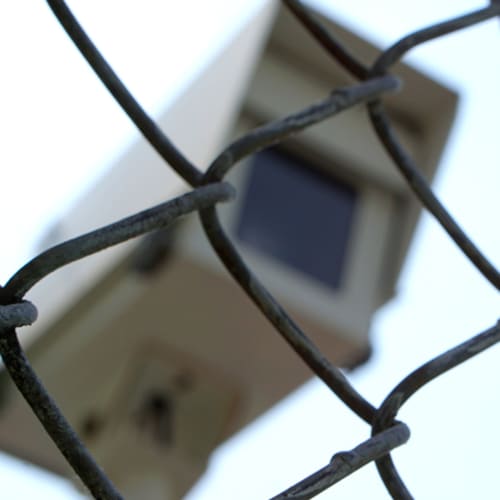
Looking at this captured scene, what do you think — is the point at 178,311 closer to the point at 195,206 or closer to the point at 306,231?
the point at 306,231

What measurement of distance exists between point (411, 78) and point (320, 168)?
0.24 m

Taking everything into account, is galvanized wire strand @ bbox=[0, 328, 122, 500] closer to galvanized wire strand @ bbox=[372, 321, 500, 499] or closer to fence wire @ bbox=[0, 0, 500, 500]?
fence wire @ bbox=[0, 0, 500, 500]

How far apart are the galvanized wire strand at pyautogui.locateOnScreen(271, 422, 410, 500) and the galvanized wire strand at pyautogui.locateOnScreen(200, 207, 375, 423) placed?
0.7 inches

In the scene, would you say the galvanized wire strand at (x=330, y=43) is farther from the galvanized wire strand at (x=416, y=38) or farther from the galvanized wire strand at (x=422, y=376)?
the galvanized wire strand at (x=422, y=376)

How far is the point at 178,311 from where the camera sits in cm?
175

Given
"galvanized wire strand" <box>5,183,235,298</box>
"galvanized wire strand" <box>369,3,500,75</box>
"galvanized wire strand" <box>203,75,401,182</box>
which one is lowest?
"galvanized wire strand" <box>5,183,235,298</box>

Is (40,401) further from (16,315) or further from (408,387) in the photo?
(408,387)

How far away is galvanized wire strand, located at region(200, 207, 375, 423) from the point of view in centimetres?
31

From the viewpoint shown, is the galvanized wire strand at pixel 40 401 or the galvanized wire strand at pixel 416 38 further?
the galvanized wire strand at pixel 416 38

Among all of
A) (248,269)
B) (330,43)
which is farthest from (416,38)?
(248,269)

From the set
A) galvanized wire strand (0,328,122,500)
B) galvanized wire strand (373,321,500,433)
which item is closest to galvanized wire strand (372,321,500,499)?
galvanized wire strand (373,321,500,433)

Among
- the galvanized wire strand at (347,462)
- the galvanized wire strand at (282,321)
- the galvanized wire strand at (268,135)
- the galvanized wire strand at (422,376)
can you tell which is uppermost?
the galvanized wire strand at (268,135)

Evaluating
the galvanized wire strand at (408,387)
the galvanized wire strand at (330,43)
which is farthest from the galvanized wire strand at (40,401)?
the galvanized wire strand at (330,43)

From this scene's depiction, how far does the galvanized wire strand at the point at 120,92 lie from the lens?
0.30m
